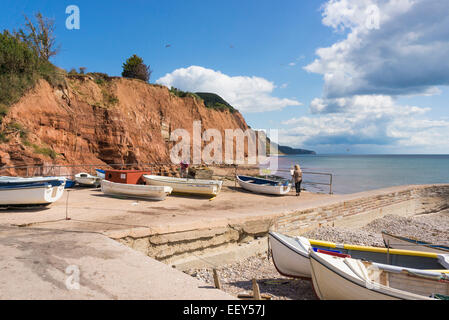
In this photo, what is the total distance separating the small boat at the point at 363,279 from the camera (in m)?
4.04

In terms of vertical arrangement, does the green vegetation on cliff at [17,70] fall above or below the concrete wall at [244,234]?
above

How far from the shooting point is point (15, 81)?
1647cm

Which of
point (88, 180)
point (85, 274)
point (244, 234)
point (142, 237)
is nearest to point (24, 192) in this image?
point (142, 237)

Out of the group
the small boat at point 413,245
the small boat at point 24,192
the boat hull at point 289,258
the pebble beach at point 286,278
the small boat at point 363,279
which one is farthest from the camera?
the small boat at point 24,192

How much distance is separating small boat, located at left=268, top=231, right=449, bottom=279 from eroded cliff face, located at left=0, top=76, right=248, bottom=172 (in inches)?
619

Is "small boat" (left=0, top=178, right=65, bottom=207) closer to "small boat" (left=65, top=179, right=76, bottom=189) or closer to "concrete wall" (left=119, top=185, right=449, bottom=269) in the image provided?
"concrete wall" (left=119, top=185, right=449, bottom=269)

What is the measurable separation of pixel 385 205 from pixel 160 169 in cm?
1904

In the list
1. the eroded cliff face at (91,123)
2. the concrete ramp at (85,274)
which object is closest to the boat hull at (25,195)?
the concrete ramp at (85,274)

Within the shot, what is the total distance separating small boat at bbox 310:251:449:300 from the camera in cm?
404

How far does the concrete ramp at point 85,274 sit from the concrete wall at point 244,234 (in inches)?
59.8

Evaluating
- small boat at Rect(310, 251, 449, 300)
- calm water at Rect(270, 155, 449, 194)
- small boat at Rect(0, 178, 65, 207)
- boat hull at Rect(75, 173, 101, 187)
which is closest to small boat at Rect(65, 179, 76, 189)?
boat hull at Rect(75, 173, 101, 187)

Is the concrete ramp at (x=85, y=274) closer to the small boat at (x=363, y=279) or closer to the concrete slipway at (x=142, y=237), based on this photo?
the concrete slipway at (x=142, y=237)

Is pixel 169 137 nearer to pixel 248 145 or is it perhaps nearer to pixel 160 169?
pixel 160 169
